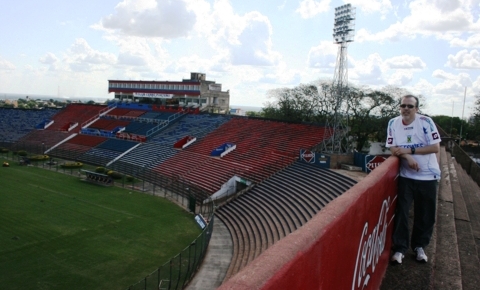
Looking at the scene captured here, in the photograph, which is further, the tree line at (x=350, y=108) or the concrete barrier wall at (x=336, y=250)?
the tree line at (x=350, y=108)

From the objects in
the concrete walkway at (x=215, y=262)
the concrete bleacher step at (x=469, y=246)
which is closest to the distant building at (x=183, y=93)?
the concrete walkway at (x=215, y=262)

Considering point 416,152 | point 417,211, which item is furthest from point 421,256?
point 416,152

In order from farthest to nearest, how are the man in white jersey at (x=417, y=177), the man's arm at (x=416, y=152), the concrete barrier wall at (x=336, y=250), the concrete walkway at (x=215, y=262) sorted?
the concrete walkway at (x=215, y=262)
the man in white jersey at (x=417, y=177)
the man's arm at (x=416, y=152)
the concrete barrier wall at (x=336, y=250)

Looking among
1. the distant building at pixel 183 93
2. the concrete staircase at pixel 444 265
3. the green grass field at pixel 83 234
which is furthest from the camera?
the distant building at pixel 183 93

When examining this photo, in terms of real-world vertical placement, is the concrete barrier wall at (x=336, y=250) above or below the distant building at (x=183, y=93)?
below

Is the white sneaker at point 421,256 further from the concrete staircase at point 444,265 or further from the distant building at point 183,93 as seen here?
the distant building at point 183,93

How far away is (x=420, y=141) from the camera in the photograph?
4.81 meters

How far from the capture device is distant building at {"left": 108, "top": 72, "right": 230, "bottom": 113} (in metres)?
57.1

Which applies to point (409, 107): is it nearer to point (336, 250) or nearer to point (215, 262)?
point (336, 250)

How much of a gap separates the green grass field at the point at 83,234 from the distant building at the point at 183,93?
2993cm

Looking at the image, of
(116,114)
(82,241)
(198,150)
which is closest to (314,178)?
(82,241)

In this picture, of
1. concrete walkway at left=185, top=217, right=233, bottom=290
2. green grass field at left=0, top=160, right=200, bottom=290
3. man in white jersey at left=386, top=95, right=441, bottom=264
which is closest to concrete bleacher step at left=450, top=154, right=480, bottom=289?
man in white jersey at left=386, top=95, right=441, bottom=264

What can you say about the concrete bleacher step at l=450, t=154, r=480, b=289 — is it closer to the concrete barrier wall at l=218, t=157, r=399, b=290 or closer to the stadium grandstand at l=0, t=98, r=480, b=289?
the stadium grandstand at l=0, t=98, r=480, b=289

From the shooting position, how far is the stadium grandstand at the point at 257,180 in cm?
227
